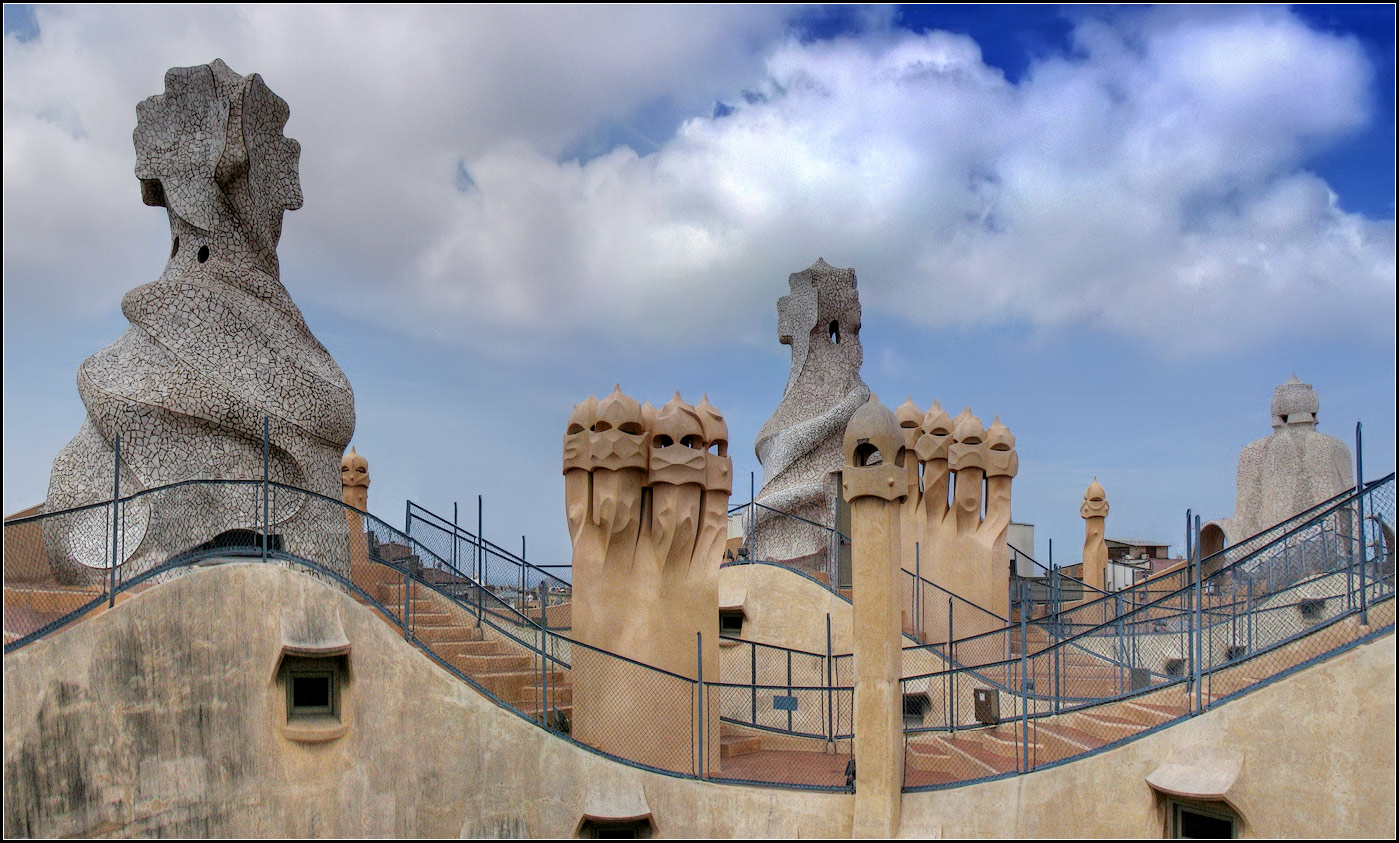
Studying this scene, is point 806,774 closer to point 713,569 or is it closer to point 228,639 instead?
point 713,569

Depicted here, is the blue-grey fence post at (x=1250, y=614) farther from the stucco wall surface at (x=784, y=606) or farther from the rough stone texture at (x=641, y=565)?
the stucco wall surface at (x=784, y=606)

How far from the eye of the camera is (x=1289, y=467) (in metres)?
21.8

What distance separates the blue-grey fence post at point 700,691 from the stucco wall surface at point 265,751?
0.94ft

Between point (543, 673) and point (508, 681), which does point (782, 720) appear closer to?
point (508, 681)

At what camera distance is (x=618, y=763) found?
1116 cm

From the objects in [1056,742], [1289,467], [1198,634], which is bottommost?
[1056,742]

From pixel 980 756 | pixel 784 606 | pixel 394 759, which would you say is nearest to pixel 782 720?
pixel 784 606

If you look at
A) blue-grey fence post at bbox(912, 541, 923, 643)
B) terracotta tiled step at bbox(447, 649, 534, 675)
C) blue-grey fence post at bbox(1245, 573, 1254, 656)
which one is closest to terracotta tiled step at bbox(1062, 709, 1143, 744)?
blue-grey fence post at bbox(1245, 573, 1254, 656)

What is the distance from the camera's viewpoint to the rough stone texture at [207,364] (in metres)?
12.2

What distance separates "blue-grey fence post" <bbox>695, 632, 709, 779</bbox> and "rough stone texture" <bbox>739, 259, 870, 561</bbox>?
7.96 m

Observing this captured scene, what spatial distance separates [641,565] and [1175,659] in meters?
6.84

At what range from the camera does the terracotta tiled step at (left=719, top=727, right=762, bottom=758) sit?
1349 cm

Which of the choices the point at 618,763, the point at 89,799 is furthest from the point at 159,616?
the point at 618,763

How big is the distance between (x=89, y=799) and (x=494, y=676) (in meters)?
4.08
